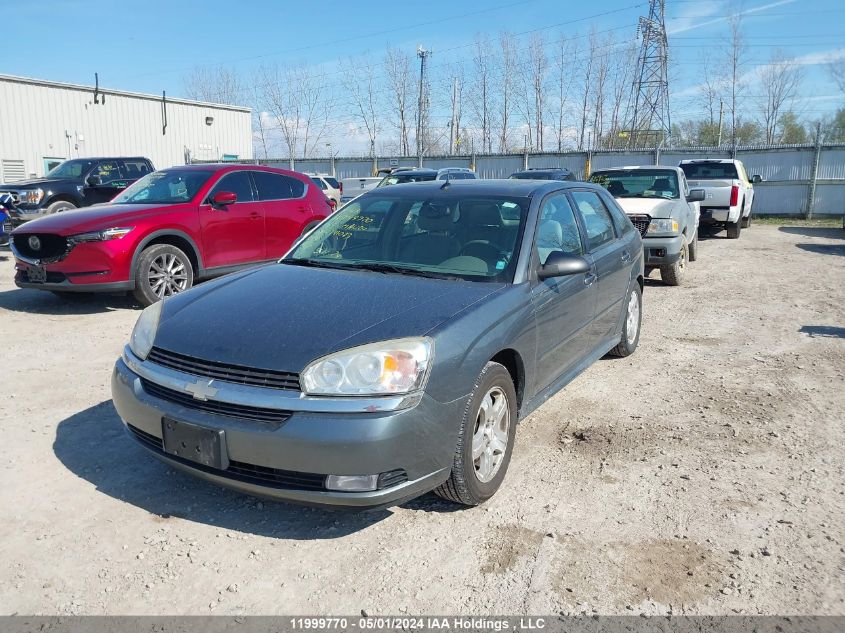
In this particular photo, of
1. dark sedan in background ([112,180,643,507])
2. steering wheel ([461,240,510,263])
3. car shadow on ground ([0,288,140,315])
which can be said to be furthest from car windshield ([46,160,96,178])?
steering wheel ([461,240,510,263])

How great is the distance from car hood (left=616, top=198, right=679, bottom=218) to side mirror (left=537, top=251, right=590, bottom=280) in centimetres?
625

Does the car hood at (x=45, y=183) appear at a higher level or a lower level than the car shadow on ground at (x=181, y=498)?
higher

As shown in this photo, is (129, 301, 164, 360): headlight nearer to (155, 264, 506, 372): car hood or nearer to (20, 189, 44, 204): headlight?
(155, 264, 506, 372): car hood

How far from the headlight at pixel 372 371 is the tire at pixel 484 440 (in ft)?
1.21

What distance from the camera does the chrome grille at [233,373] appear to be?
2.88m

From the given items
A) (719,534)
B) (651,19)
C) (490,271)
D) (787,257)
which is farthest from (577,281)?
(651,19)

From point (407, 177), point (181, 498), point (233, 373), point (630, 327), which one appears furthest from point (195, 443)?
point (407, 177)

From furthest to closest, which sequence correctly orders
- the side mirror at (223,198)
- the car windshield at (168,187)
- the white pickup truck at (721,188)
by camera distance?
the white pickup truck at (721,188) < the car windshield at (168,187) < the side mirror at (223,198)

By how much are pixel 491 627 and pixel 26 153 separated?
28950mm

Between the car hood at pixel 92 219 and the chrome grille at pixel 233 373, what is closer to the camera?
the chrome grille at pixel 233 373

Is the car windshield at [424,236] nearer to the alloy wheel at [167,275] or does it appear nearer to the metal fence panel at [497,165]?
the alloy wheel at [167,275]

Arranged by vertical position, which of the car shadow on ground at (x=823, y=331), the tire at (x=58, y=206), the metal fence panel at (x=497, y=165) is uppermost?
the metal fence panel at (x=497, y=165)

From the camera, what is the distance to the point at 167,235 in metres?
7.88

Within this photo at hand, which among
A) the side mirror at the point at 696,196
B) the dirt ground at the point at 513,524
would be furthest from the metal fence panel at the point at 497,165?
the dirt ground at the point at 513,524
